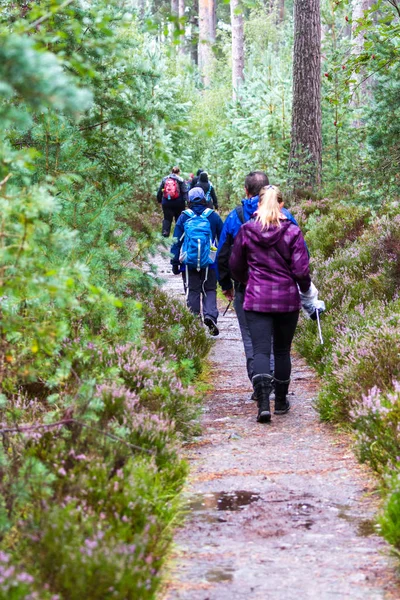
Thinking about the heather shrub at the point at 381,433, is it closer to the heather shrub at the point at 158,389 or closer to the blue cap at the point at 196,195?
the heather shrub at the point at 158,389

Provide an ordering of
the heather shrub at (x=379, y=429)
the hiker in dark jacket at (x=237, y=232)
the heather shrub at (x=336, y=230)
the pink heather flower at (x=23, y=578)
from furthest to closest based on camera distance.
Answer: the heather shrub at (x=336, y=230)
the hiker in dark jacket at (x=237, y=232)
the heather shrub at (x=379, y=429)
the pink heather flower at (x=23, y=578)

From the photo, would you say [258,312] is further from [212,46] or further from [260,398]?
→ [212,46]

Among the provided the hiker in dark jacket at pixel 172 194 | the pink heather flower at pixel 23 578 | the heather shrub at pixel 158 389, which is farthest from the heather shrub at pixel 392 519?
the hiker in dark jacket at pixel 172 194

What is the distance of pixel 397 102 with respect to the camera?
504 inches

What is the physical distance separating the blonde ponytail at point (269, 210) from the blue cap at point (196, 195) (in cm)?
370

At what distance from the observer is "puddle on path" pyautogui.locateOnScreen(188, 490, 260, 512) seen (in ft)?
16.8

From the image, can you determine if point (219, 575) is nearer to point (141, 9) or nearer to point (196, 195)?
point (196, 195)

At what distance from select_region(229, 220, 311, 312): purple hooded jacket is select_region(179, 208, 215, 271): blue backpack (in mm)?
3722

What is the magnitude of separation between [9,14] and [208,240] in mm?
4332

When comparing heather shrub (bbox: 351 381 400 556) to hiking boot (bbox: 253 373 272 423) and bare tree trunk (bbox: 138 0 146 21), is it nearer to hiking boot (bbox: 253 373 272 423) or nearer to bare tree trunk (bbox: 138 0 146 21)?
hiking boot (bbox: 253 373 272 423)

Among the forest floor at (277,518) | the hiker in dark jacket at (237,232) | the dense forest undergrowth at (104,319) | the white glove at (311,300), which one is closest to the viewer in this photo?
the dense forest undergrowth at (104,319)

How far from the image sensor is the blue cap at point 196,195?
36.0 ft

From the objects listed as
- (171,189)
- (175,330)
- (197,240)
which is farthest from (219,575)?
(171,189)

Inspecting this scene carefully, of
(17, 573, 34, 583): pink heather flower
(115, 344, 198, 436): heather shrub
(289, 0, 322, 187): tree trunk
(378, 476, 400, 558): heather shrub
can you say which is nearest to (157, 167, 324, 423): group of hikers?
(115, 344, 198, 436): heather shrub
